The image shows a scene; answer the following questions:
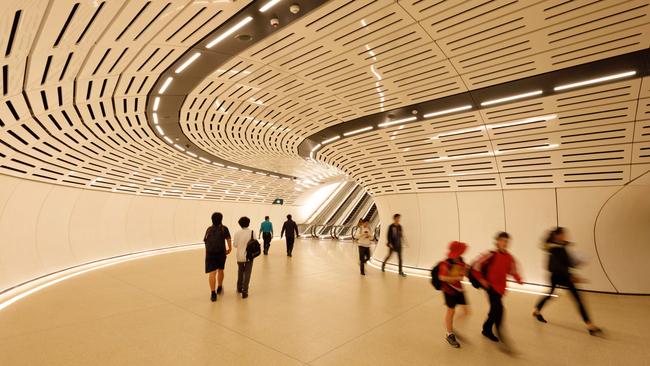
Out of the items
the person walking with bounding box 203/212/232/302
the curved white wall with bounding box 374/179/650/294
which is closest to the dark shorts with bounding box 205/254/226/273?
the person walking with bounding box 203/212/232/302

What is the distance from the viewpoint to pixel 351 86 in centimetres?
540

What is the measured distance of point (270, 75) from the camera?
508 cm

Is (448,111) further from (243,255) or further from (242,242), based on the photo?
(243,255)

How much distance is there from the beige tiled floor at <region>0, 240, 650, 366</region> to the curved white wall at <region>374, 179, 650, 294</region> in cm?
67

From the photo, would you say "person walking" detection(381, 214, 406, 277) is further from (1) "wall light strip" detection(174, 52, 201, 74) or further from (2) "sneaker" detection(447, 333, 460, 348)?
(1) "wall light strip" detection(174, 52, 201, 74)

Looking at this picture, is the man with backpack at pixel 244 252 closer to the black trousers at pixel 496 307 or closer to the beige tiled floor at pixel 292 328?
the beige tiled floor at pixel 292 328

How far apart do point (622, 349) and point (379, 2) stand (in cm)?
515

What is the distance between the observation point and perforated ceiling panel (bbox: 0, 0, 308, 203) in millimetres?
3145

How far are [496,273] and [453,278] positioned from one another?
524 mm

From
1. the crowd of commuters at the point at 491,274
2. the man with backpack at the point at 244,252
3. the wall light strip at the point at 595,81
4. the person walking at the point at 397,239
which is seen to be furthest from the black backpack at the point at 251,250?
the wall light strip at the point at 595,81

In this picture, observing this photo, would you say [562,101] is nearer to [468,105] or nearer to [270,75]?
[468,105]

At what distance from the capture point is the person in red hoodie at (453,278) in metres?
3.86

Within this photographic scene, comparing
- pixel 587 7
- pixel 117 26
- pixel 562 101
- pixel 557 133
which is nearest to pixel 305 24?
pixel 117 26

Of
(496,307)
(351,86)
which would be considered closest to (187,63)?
(351,86)
